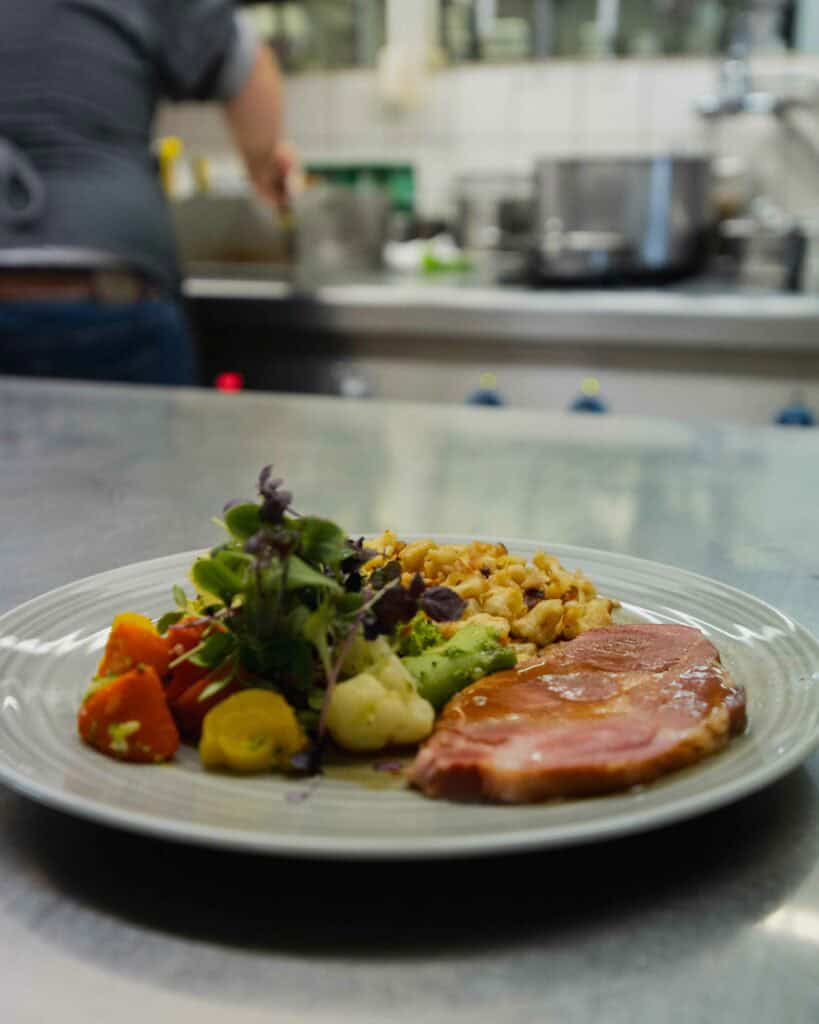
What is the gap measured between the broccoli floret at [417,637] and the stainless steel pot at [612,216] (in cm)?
187

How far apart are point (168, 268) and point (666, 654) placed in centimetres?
159

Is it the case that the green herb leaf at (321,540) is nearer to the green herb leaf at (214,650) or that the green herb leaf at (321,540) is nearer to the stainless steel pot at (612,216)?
the green herb leaf at (214,650)

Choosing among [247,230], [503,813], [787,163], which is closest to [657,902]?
[503,813]

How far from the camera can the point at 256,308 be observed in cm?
238

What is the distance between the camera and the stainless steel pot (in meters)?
2.35

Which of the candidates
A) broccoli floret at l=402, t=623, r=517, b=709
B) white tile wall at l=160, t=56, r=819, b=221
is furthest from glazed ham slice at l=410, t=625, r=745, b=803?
white tile wall at l=160, t=56, r=819, b=221

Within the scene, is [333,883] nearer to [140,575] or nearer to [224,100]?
[140,575]

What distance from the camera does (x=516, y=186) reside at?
298 cm

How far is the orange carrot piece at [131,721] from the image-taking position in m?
0.47

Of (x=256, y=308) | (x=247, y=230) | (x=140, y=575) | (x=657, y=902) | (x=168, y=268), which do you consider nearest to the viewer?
(x=657, y=902)

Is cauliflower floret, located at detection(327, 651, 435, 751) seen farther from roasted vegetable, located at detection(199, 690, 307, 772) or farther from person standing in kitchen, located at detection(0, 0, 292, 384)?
person standing in kitchen, located at detection(0, 0, 292, 384)

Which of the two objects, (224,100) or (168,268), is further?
(224,100)

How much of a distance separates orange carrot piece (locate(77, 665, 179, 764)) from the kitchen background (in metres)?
1.51

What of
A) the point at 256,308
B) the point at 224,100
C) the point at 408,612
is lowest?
the point at 256,308
